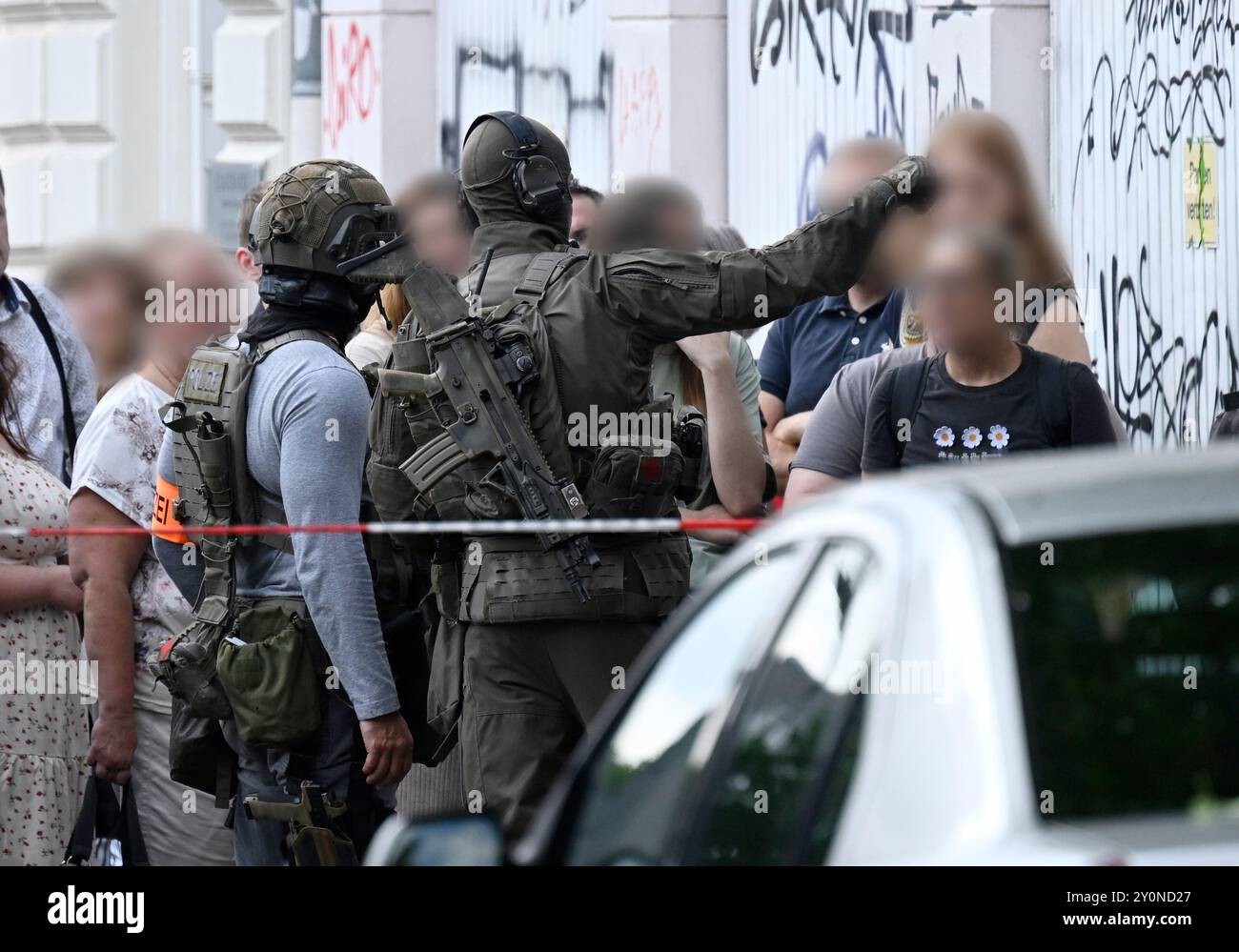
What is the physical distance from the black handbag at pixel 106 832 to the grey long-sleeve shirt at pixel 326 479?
76cm

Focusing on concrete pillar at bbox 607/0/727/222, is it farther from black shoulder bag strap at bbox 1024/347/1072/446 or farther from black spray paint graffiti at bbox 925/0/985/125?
black shoulder bag strap at bbox 1024/347/1072/446

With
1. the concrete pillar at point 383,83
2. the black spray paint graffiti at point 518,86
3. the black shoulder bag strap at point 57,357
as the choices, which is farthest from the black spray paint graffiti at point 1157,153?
the concrete pillar at point 383,83

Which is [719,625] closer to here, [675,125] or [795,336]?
[795,336]

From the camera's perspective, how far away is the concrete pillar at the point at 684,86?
358 inches

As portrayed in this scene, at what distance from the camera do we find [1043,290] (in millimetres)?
4453

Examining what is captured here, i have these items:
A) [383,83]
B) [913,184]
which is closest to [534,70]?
[383,83]

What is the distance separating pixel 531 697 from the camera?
4.20 metres

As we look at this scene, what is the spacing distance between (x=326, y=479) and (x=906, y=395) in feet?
4.00

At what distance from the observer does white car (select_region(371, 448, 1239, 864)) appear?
64.4 inches

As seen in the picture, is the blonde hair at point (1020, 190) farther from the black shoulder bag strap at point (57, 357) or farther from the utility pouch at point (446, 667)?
the black shoulder bag strap at point (57, 357)

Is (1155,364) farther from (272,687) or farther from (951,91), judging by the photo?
(272,687)

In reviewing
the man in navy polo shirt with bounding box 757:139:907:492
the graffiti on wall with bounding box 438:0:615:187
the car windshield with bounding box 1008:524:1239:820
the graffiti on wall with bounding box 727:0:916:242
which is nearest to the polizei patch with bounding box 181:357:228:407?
the man in navy polo shirt with bounding box 757:139:907:492

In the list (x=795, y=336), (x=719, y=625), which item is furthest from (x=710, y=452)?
(x=719, y=625)
